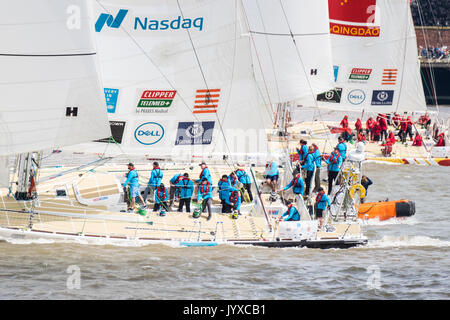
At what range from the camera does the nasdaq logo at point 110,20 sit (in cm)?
2042

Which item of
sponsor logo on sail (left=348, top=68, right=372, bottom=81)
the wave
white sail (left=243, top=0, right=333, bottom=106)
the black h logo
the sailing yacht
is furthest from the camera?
sponsor logo on sail (left=348, top=68, right=372, bottom=81)

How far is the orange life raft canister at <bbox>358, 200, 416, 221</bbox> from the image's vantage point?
23.9 meters

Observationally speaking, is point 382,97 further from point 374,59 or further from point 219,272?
point 219,272

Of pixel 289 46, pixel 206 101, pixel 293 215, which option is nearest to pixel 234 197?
pixel 293 215

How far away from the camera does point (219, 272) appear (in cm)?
1864

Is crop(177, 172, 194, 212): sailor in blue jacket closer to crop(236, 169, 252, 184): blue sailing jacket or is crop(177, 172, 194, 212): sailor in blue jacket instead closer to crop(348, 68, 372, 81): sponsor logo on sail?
crop(236, 169, 252, 184): blue sailing jacket

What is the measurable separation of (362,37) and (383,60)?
139 cm

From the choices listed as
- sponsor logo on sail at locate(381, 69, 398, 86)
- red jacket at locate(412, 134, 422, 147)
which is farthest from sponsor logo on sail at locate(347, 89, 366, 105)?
red jacket at locate(412, 134, 422, 147)

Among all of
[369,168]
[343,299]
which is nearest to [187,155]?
[343,299]

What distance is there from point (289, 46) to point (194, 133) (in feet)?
32.7

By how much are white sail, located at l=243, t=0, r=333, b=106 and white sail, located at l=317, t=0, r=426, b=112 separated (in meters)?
4.71

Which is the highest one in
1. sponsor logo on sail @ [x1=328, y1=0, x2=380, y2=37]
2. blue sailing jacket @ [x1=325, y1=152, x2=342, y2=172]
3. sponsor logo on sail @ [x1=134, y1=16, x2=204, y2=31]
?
sponsor logo on sail @ [x1=328, y1=0, x2=380, y2=37]

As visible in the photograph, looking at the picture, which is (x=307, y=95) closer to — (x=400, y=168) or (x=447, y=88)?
(x=400, y=168)

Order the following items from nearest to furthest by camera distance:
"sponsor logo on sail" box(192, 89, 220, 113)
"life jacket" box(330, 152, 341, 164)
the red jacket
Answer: "sponsor logo on sail" box(192, 89, 220, 113) → "life jacket" box(330, 152, 341, 164) → the red jacket
